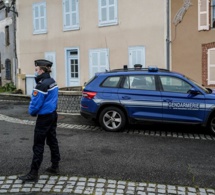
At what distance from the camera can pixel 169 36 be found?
1498cm

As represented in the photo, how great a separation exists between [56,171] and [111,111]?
11.8 feet

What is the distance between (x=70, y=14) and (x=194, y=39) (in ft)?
23.2

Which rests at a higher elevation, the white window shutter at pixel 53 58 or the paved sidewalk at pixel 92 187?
the white window shutter at pixel 53 58

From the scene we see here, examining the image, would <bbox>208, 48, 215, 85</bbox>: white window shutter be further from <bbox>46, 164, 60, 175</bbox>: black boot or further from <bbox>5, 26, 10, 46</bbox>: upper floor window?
<bbox>5, 26, 10, 46</bbox>: upper floor window

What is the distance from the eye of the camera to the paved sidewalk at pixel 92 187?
4.54m

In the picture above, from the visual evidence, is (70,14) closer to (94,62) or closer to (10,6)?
(94,62)

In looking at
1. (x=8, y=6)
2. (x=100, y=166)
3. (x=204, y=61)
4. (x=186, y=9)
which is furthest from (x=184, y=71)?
(x=8, y=6)

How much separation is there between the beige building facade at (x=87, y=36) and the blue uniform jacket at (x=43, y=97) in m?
10.8

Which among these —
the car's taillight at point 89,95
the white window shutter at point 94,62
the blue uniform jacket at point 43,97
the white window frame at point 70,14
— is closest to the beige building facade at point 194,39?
the white window shutter at point 94,62

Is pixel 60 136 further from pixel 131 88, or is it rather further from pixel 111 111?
pixel 131 88

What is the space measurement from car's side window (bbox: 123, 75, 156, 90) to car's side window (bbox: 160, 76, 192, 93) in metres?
0.28

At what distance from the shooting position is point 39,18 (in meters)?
19.3

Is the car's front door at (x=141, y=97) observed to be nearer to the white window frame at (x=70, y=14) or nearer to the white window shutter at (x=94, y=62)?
the white window shutter at (x=94, y=62)

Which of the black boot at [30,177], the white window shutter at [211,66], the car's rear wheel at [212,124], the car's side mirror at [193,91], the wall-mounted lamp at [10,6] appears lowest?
the black boot at [30,177]
